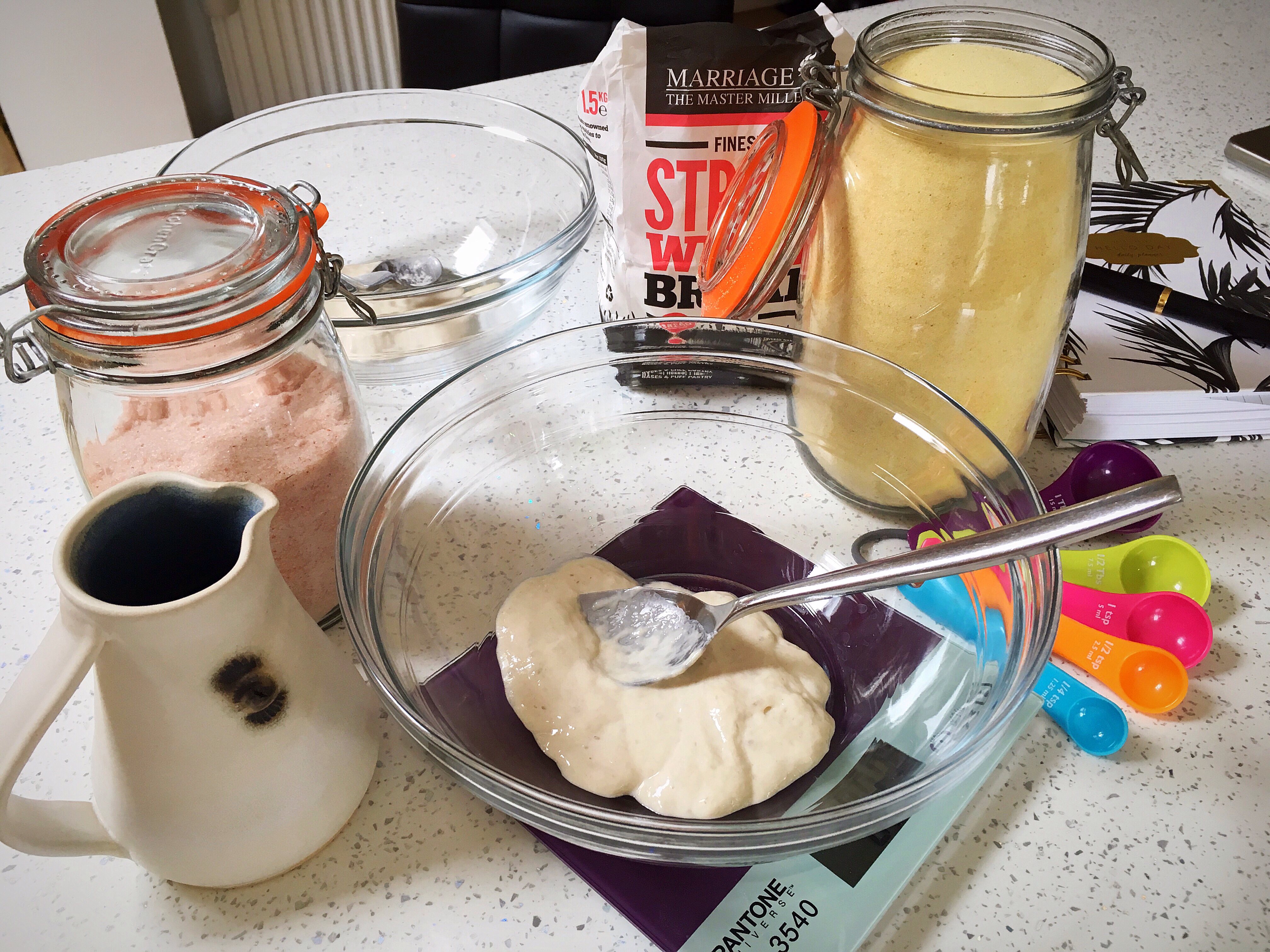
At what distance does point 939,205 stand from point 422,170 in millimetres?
672

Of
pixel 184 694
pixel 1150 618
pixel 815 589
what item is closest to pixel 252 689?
pixel 184 694

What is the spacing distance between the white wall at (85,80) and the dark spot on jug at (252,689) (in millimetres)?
1805

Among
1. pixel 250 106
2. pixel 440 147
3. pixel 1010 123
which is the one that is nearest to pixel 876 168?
pixel 1010 123

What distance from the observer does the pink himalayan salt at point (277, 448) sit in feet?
1.61

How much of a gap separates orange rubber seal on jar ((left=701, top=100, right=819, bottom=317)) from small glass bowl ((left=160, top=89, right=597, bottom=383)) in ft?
0.72

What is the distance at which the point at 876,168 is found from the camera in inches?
21.3

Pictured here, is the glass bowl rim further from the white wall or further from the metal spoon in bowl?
the white wall

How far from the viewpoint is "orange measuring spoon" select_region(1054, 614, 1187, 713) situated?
524 millimetres

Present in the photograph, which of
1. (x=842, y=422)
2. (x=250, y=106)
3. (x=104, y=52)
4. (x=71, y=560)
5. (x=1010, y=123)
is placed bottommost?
(x=250, y=106)

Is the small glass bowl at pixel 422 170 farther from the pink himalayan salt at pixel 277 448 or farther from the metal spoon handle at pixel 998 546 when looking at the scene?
the metal spoon handle at pixel 998 546

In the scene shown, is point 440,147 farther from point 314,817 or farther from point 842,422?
point 314,817

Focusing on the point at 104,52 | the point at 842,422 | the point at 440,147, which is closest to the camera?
the point at 842,422

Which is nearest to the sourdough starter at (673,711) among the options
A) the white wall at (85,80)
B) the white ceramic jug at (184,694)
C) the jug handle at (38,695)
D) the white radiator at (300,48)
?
the white ceramic jug at (184,694)

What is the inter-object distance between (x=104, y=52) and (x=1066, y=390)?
2.08m
